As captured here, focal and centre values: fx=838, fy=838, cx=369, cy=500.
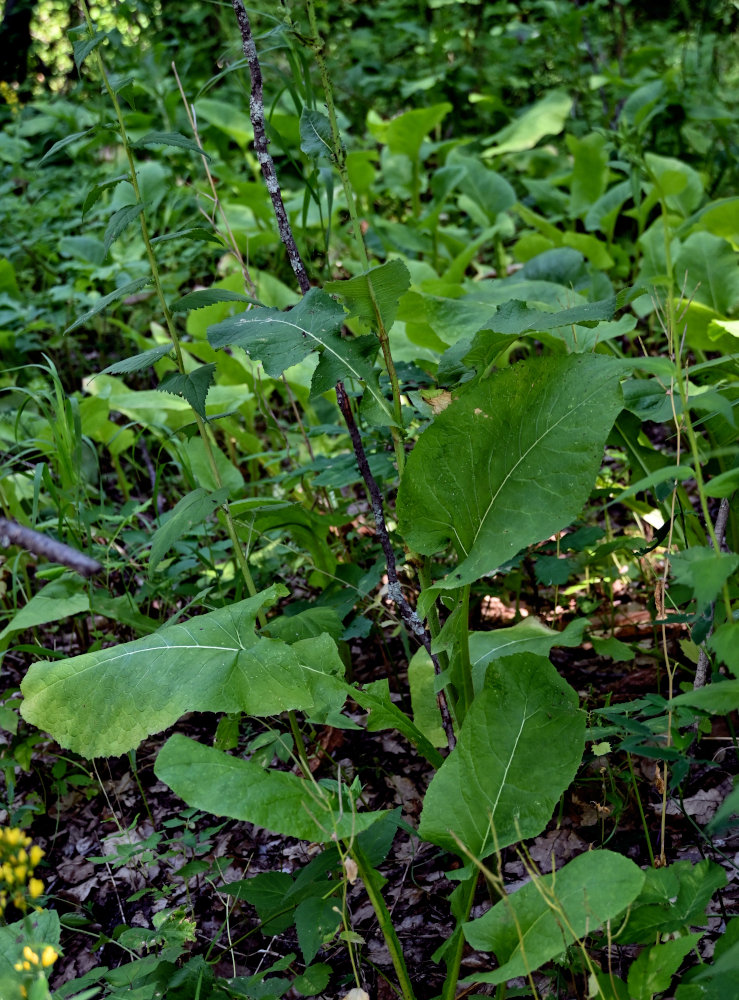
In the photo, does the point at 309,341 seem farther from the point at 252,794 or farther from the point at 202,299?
the point at 252,794

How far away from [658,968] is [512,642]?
653 mm

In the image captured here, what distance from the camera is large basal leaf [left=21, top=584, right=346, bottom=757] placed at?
138 centimetres

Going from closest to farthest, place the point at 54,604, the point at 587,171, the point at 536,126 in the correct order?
1. the point at 54,604
2. the point at 587,171
3. the point at 536,126

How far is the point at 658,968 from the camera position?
109 cm

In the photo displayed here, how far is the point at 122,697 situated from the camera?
1.43m

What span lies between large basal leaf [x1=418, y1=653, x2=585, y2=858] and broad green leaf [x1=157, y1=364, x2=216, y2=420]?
28.4 inches

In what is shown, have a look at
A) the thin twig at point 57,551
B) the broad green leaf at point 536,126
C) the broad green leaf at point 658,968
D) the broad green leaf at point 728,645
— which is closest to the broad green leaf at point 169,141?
the thin twig at point 57,551

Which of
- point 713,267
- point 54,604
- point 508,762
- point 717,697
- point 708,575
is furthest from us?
point 713,267

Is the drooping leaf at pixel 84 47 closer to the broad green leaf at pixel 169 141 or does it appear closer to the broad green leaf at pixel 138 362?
the broad green leaf at pixel 169 141

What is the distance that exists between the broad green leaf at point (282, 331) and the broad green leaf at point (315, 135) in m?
0.24

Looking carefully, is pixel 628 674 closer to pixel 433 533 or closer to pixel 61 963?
pixel 433 533

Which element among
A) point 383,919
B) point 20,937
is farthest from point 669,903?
point 20,937

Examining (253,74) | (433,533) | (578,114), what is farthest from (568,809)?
(578,114)

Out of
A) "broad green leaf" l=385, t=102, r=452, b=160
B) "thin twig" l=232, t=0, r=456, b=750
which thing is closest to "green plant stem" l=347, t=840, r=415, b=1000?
"thin twig" l=232, t=0, r=456, b=750
